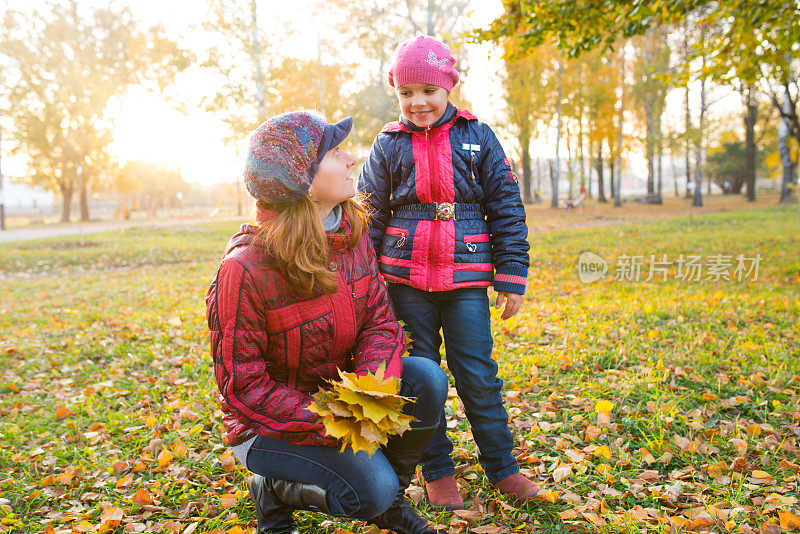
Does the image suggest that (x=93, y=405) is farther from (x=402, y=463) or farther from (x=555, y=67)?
(x=555, y=67)

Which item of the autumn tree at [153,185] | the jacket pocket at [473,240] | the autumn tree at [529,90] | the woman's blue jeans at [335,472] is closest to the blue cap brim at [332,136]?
the jacket pocket at [473,240]

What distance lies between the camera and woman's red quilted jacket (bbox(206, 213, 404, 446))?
180 centimetres

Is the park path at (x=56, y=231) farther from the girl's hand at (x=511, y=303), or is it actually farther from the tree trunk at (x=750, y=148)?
the tree trunk at (x=750, y=148)

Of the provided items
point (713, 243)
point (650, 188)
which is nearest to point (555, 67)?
point (650, 188)

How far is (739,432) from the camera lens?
2857mm

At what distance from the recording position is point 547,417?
3236mm

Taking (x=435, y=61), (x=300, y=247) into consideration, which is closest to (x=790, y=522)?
(x=300, y=247)

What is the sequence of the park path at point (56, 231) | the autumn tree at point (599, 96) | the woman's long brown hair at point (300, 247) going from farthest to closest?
the autumn tree at point (599, 96), the park path at point (56, 231), the woman's long brown hair at point (300, 247)

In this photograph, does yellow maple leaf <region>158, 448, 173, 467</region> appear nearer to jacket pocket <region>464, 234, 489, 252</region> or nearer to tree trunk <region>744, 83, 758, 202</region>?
jacket pocket <region>464, 234, 489, 252</region>

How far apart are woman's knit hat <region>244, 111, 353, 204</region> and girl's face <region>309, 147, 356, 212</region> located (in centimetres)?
5

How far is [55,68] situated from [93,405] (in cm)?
2809

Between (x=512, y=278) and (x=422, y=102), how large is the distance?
85 cm

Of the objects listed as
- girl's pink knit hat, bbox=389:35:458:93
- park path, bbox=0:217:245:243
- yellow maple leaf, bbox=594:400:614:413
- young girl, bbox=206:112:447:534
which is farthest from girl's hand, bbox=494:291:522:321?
park path, bbox=0:217:245:243

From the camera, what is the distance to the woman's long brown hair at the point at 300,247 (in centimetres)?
185
